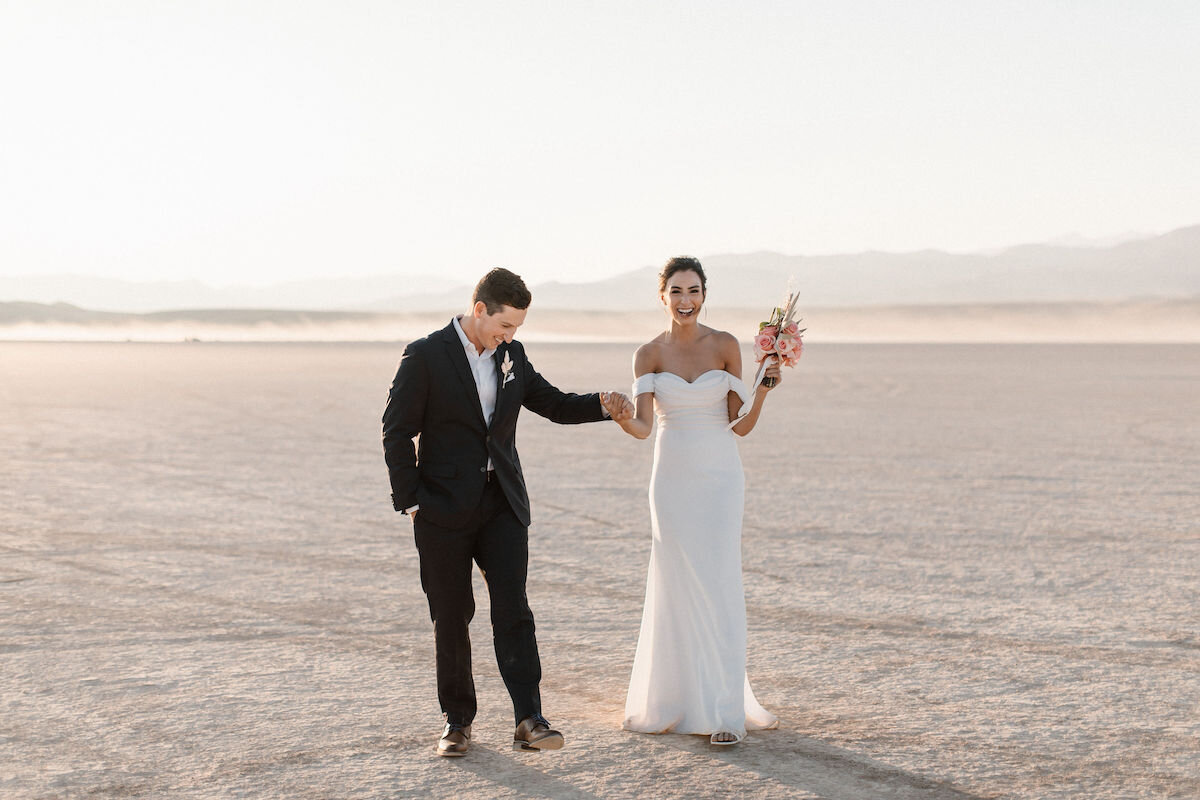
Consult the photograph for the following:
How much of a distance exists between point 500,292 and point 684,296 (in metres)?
0.89

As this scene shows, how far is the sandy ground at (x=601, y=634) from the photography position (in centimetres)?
496

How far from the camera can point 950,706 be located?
5734 mm

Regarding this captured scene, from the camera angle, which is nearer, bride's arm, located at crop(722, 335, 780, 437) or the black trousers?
the black trousers

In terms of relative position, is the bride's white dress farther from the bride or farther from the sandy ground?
the sandy ground

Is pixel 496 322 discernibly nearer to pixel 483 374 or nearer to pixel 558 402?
pixel 483 374

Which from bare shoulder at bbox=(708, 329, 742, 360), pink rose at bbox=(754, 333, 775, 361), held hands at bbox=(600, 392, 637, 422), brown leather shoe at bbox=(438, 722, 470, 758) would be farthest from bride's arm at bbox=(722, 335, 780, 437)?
brown leather shoe at bbox=(438, 722, 470, 758)

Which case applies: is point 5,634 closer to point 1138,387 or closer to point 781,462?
point 781,462

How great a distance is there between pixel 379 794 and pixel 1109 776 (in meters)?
2.89

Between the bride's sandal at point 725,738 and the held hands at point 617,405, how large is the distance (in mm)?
1424

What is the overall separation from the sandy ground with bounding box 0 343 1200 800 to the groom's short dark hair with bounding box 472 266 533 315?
1910 mm

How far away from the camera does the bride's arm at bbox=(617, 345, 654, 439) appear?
5.47 meters

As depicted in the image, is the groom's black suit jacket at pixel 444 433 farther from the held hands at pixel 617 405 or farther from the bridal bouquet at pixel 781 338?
the bridal bouquet at pixel 781 338

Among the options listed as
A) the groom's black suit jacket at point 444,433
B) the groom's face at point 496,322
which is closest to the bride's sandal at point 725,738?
the groom's black suit jacket at point 444,433

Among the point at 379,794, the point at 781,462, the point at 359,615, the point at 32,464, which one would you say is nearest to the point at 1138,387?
the point at 781,462
